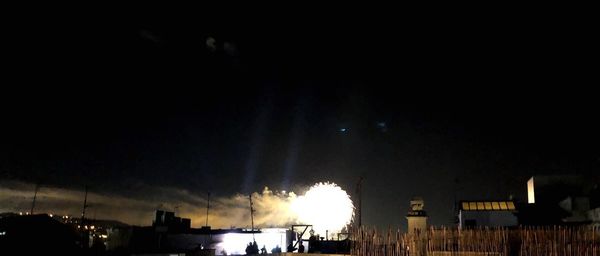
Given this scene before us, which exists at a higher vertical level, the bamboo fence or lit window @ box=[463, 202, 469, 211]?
lit window @ box=[463, 202, 469, 211]

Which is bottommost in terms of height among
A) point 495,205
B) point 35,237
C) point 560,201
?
point 35,237

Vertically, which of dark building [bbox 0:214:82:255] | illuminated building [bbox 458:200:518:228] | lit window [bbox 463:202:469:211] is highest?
lit window [bbox 463:202:469:211]

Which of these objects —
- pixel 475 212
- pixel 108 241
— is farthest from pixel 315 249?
pixel 108 241

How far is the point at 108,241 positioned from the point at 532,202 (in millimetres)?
36728

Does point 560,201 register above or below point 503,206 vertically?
above

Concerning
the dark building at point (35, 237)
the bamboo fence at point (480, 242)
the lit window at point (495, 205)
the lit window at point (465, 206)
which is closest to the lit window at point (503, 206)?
the lit window at point (495, 205)

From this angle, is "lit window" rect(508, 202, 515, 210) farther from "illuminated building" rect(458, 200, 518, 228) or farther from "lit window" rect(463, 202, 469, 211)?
"lit window" rect(463, 202, 469, 211)

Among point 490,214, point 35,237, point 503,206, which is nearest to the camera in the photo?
point 35,237

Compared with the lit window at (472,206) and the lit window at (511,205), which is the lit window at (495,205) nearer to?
the lit window at (511,205)

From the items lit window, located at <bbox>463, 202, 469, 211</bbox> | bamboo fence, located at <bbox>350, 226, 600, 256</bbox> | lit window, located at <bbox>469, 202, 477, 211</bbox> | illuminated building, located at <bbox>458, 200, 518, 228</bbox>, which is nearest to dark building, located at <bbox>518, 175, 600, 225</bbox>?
illuminated building, located at <bbox>458, 200, 518, 228</bbox>

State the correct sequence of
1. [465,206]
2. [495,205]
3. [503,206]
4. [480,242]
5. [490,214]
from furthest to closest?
[465,206], [495,205], [503,206], [490,214], [480,242]

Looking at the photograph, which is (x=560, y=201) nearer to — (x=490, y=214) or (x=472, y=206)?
(x=490, y=214)

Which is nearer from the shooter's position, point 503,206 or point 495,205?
point 503,206

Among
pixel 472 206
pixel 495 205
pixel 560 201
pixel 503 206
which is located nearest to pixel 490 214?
pixel 495 205
